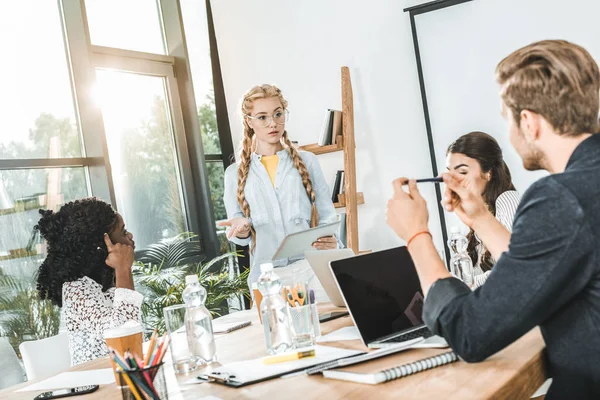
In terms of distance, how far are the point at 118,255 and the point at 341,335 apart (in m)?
1.00

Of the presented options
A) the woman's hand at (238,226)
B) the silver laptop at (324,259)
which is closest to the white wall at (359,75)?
the woman's hand at (238,226)

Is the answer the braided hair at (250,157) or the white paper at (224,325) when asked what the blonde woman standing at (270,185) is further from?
the white paper at (224,325)

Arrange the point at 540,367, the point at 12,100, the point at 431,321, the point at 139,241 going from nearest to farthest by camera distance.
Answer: the point at 431,321 → the point at 540,367 → the point at 12,100 → the point at 139,241

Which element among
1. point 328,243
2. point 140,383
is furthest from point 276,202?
point 140,383

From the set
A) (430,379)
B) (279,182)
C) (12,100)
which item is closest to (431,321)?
(430,379)

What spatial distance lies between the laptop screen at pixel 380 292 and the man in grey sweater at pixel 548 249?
1.07 feet

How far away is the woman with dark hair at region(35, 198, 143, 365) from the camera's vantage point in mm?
2189

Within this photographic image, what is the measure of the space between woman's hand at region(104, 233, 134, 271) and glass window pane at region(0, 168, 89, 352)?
4.54 feet

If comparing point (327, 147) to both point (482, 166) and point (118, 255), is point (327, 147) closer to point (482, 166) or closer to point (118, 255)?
point (482, 166)

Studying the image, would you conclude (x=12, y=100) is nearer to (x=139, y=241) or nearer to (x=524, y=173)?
(x=139, y=241)

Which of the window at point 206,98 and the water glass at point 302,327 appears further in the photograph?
the window at point 206,98

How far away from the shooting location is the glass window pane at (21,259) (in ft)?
11.3

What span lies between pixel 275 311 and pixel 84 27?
3090 millimetres

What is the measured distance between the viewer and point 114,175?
423cm
